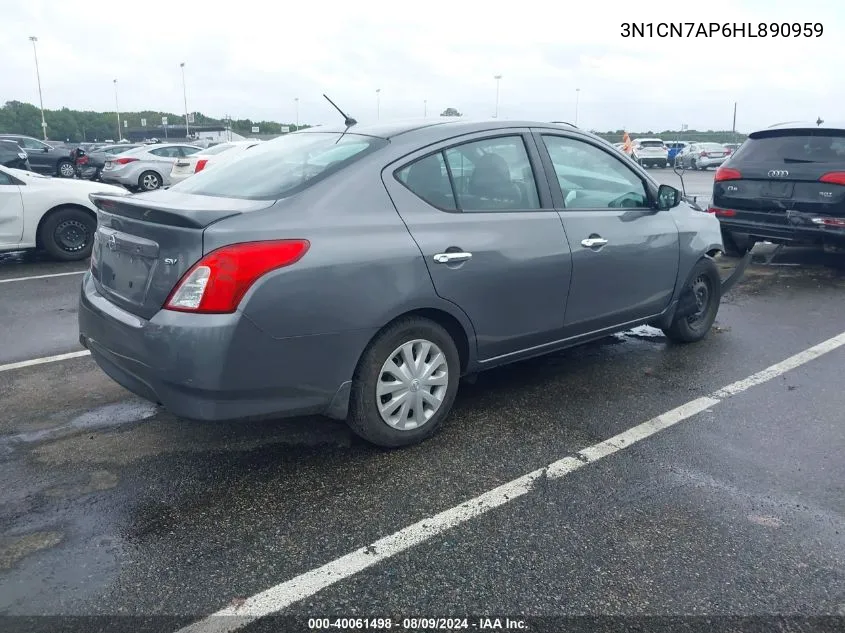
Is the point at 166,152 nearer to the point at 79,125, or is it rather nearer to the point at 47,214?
the point at 47,214

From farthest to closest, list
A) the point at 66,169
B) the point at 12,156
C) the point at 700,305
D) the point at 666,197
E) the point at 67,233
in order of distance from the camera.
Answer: the point at 66,169 → the point at 12,156 → the point at 67,233 → the point at 700,305 → the point at 666,197

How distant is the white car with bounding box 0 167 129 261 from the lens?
8836 millimetres

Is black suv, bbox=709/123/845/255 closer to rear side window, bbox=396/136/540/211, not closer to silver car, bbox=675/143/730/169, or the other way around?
rear side window, bbox=396/136/540/211

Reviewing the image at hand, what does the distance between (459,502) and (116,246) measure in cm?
202

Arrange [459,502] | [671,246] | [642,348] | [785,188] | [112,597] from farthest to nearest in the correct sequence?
[785,188] < [642,348] < [671,246] < [459,502] < [112,597]

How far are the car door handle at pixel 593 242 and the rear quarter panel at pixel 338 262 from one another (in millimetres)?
1102

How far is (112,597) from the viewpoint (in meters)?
2.57

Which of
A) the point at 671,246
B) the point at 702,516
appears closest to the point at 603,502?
the point at 702,516

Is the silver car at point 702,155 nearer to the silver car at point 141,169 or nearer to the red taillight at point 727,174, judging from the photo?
the silver car at point 141,169

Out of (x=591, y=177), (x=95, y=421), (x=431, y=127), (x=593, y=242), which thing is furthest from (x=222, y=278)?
(x=591, y=177)

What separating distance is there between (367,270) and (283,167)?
0.90 meters

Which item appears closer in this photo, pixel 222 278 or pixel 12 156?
pixel 222 278

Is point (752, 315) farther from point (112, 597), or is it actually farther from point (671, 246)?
point (112, 597)

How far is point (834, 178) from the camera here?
298 inches
